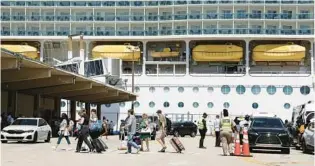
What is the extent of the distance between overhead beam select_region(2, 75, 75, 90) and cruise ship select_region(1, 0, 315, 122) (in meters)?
22.0

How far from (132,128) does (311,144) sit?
7742 millimetres

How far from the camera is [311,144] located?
26062 mm

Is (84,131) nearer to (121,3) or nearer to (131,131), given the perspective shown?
(131,131)

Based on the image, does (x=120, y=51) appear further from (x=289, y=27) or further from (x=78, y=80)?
(x=78, y=80)

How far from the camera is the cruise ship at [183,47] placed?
66.2 metres

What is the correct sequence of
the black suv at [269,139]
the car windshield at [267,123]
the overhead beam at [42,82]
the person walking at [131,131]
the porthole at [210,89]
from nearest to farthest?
the person walking at [131,131], the black suv at [269,139], the car windshield at [267,123], the overhead beam at [42,82], the porthole at [210,89]

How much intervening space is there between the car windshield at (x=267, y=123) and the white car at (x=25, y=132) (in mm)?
10163

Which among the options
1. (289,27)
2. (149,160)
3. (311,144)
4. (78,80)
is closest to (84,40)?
(289,27)

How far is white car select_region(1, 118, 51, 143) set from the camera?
96.4 ft

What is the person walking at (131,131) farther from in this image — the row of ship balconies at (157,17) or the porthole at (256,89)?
the row of ship balconies at (157,17)

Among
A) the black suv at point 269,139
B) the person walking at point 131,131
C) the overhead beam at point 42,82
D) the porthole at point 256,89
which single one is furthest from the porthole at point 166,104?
the person walking at point 131,131

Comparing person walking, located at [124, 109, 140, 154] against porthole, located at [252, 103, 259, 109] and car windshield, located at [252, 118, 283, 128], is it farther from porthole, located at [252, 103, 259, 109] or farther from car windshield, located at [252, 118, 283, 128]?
porthole, located at [252, 103, 259, 109]

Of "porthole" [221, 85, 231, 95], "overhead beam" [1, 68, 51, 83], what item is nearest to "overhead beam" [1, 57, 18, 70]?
"overhead beam" [1, 68, 51, 83]

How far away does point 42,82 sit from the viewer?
41031 mm
